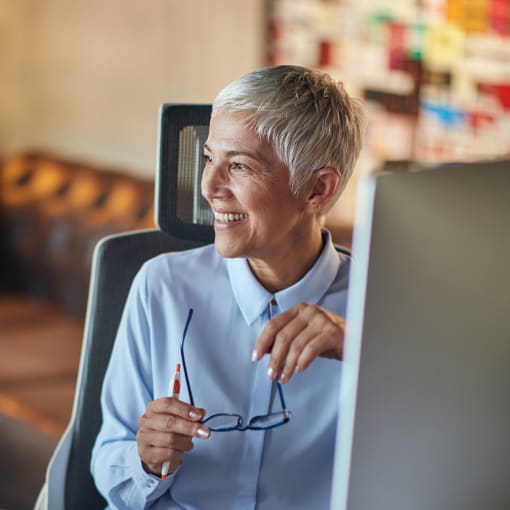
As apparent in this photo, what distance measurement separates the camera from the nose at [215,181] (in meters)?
1.21

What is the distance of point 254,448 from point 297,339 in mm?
323

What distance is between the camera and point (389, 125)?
2.96 m

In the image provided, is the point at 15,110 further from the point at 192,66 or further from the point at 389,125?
the point at 389,125

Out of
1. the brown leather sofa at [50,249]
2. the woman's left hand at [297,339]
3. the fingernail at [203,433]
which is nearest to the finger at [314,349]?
the woman's left hand at [297,339]

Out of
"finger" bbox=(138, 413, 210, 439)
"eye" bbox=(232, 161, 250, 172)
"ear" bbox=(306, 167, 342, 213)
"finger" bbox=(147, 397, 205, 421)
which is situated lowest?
"finger" bbox=(138, 413, 210, 439)

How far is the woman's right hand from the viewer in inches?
43.6

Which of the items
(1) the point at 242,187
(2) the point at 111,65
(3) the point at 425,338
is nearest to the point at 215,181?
(1) the point at 242,187

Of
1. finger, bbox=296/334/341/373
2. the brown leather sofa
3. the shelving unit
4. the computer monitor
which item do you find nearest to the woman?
finger, bbox=296/334/341/373

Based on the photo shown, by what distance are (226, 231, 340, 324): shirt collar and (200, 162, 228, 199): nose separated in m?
0.13

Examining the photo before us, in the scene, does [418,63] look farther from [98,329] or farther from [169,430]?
[169,430]

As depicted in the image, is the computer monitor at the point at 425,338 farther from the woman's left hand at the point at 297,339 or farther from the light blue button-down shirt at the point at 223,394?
the light blue button-down shirt at the point at 223,394

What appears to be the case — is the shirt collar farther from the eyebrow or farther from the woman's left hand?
the woman's left hand

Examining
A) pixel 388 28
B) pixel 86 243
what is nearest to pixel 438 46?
pixel 388 28

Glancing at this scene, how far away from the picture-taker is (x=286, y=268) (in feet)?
4.31
